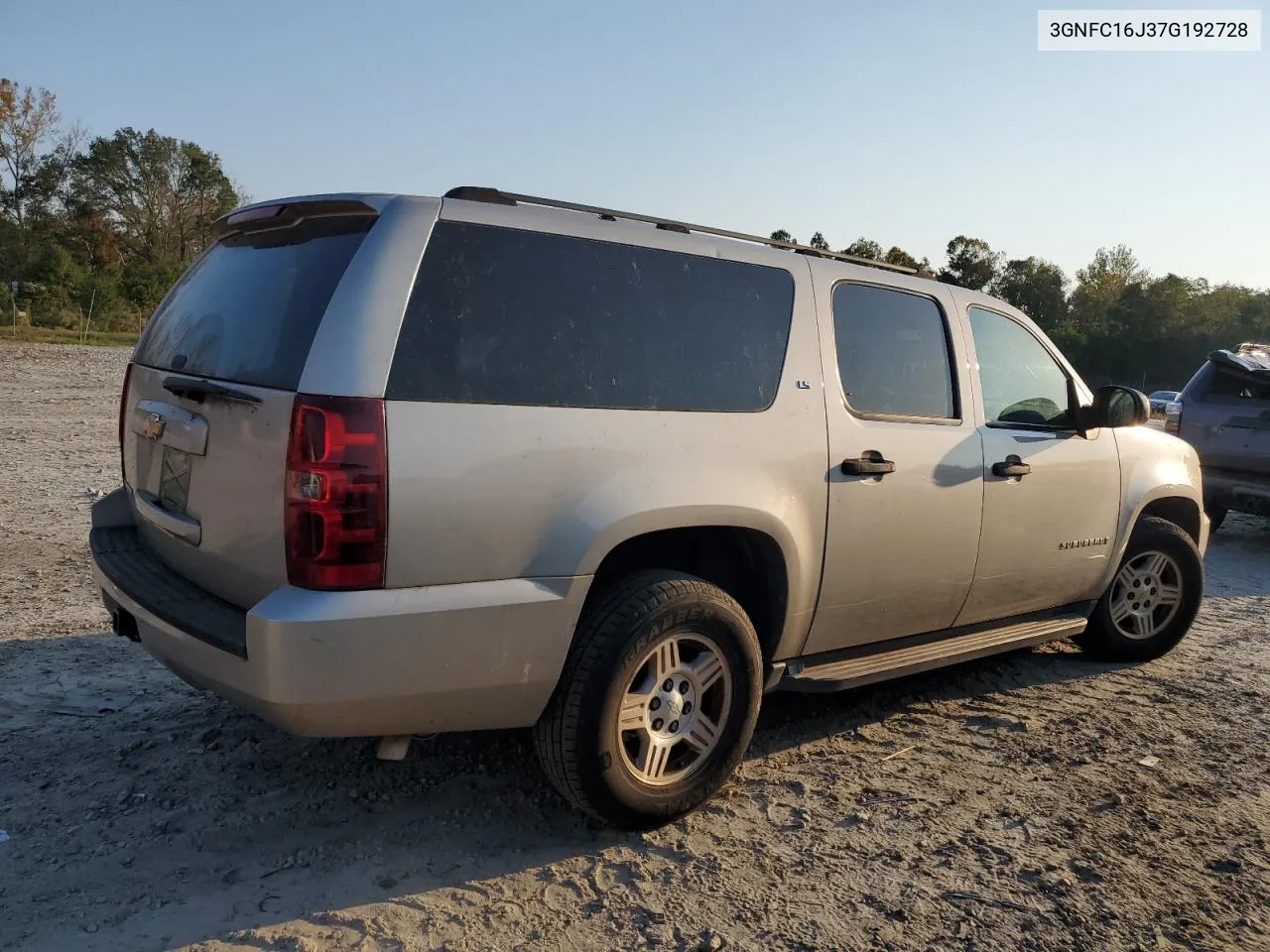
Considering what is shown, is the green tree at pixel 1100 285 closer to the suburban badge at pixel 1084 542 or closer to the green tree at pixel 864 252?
the green tree at pixel 864 252

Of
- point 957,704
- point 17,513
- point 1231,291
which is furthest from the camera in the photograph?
point 1231,291

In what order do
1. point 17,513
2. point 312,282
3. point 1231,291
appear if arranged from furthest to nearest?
point 1231,291 → point 17,513 → point 312,282

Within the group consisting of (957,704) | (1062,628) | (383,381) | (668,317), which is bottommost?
(957,704)

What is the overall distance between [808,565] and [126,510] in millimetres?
2544

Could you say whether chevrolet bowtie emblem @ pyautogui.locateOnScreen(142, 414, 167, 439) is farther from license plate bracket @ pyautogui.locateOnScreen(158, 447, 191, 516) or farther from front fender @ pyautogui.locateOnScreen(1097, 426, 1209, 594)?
front fender @ pyautogui.locateOnScreen(1097, 426, 1209, 594)

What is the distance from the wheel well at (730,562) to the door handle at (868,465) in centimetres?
44

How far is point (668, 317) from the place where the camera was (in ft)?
11.1

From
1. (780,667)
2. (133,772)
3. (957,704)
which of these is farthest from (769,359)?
(133,772)

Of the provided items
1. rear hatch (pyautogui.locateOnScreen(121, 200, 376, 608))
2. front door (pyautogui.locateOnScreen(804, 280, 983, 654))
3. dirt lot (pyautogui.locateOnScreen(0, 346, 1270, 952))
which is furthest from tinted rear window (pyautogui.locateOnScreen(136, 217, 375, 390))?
front door (pyautogui.locateOnScreen(804, 280, 983, 654))

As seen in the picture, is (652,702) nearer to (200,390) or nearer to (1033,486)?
(200,390)

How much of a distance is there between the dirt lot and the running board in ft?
1.08

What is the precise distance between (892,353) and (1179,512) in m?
2.68

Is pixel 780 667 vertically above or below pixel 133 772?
above

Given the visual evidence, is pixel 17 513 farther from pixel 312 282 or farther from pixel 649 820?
pixel 649 820
